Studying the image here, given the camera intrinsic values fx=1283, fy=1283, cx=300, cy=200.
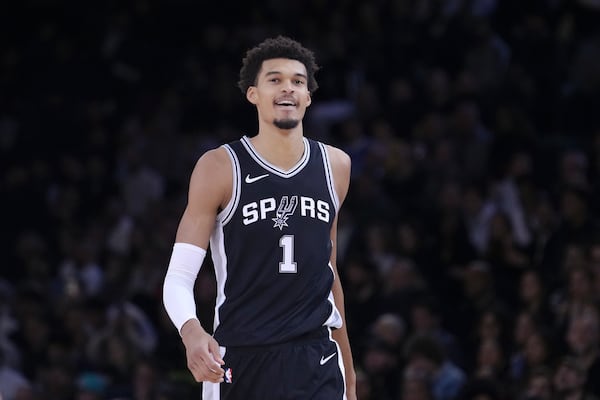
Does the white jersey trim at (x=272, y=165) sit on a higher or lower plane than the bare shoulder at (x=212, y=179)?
higher

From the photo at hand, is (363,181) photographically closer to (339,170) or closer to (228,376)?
(339,170)

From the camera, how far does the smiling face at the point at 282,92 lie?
200 inches

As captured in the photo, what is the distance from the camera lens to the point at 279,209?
5.03 m

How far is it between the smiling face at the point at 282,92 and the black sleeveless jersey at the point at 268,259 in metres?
0.20

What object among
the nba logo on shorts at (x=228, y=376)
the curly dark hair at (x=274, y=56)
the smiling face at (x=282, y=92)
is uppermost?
the curly dark hair at (x=274, y=56)

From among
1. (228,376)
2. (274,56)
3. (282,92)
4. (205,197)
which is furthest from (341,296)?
(274,56)

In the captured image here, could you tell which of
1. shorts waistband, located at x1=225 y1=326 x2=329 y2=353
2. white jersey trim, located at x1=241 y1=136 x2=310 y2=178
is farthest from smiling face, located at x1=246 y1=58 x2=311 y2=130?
shorts waistband, located at x1=225 y1=326 x2=329 y2=353

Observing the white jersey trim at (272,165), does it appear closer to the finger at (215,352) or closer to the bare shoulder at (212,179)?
the bare shoulder at (212,179)

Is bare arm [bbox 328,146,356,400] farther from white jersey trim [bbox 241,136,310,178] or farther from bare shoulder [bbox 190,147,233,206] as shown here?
bare shoulder [bbox 190,147,233,206]

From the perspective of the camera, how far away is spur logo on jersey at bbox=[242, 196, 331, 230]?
16.4ft

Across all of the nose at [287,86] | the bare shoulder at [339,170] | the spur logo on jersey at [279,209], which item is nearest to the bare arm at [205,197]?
the spur logo on jersey at [279,209]

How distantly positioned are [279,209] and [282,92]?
46 centimetres

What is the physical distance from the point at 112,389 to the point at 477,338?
301 cm

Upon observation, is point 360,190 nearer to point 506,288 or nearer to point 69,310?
point 506,288
